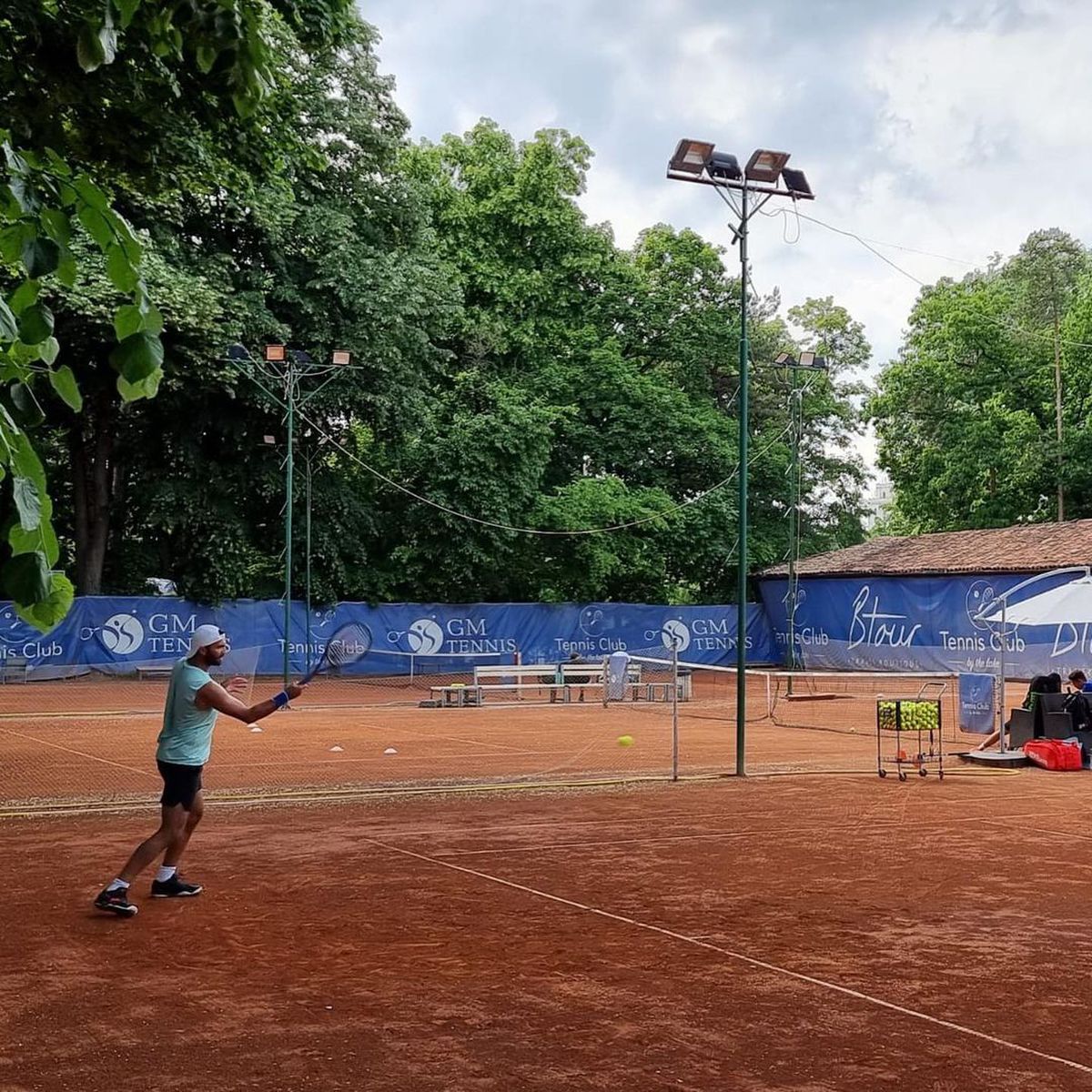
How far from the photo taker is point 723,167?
1413 centimetres

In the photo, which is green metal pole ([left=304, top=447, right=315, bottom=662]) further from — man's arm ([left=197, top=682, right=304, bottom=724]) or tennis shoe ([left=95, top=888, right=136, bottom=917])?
tennis shoe ([left=95, top=888, right=136, bottom=917])

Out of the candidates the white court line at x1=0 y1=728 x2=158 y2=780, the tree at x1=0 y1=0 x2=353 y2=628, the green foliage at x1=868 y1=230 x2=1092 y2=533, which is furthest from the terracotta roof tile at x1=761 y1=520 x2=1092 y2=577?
the tree at x1=0 y1=0 x2=353 y2=628

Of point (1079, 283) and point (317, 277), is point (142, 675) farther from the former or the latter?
point (1079, 283)

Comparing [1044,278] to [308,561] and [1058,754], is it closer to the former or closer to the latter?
[308,561]

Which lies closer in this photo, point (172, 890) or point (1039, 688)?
point (172, 890)

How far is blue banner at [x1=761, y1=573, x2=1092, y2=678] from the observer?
110ft

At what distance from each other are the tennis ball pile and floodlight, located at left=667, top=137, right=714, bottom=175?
6.39 metres

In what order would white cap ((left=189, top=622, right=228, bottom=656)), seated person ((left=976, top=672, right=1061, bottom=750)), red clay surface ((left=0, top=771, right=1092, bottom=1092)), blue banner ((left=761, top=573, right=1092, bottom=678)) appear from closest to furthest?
red clay surface ((left=0, top=771, right=1092, bottom=1092))
white cap ((left=189, top=622, right=228, bottom=656))
seated person ((left=976, top=672, right=1061, bottom=750))
blue banner ((left=761, top=573, right=1092, bottom=678))

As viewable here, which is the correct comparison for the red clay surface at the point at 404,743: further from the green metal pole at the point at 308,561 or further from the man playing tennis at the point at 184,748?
the man playing tennis at the point at 184,748

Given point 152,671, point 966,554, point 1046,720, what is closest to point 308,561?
point 152,671

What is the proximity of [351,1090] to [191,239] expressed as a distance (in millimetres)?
30895

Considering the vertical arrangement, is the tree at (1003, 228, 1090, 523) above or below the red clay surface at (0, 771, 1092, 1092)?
above

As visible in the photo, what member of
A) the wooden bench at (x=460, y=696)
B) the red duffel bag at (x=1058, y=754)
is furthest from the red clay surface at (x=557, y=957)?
the wooden bench at (x=460, y=696)

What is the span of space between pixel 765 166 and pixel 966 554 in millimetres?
26659
